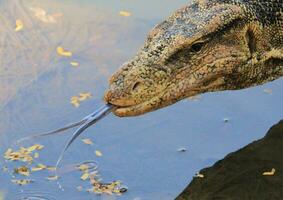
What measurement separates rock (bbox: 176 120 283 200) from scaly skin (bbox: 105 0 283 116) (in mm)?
585

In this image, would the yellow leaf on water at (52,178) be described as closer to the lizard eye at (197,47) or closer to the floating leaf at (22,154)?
the floating leaf at (22,154)

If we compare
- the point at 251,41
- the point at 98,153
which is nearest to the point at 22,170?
the point at 98,153

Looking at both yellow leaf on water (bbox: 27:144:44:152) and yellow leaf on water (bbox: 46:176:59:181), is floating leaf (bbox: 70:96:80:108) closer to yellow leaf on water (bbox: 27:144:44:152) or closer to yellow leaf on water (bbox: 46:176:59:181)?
yellow leaf on water (bbox: 27:144:44:152)

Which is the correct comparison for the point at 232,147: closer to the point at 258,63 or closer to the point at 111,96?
the point at 258,63

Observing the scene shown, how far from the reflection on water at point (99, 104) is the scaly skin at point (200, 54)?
0.67 metres

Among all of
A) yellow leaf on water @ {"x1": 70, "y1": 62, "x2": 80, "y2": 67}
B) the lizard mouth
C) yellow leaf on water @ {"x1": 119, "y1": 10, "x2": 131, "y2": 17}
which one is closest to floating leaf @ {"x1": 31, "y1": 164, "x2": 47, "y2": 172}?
the lizard mouth

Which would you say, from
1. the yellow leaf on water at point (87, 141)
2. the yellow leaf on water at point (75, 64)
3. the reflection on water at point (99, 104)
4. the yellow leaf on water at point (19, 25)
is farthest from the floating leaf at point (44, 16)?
the yellow leaf on water at point (87, 141)

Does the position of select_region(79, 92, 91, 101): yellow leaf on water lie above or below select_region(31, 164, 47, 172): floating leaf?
A: above

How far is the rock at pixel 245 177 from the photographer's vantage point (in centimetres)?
569

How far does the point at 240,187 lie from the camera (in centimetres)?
575

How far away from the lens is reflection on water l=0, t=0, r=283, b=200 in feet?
19.4

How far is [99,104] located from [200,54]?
1.50 meters

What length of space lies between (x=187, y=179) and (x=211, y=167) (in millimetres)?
243

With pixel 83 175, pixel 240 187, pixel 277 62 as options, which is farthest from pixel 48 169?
pixel 277 62
